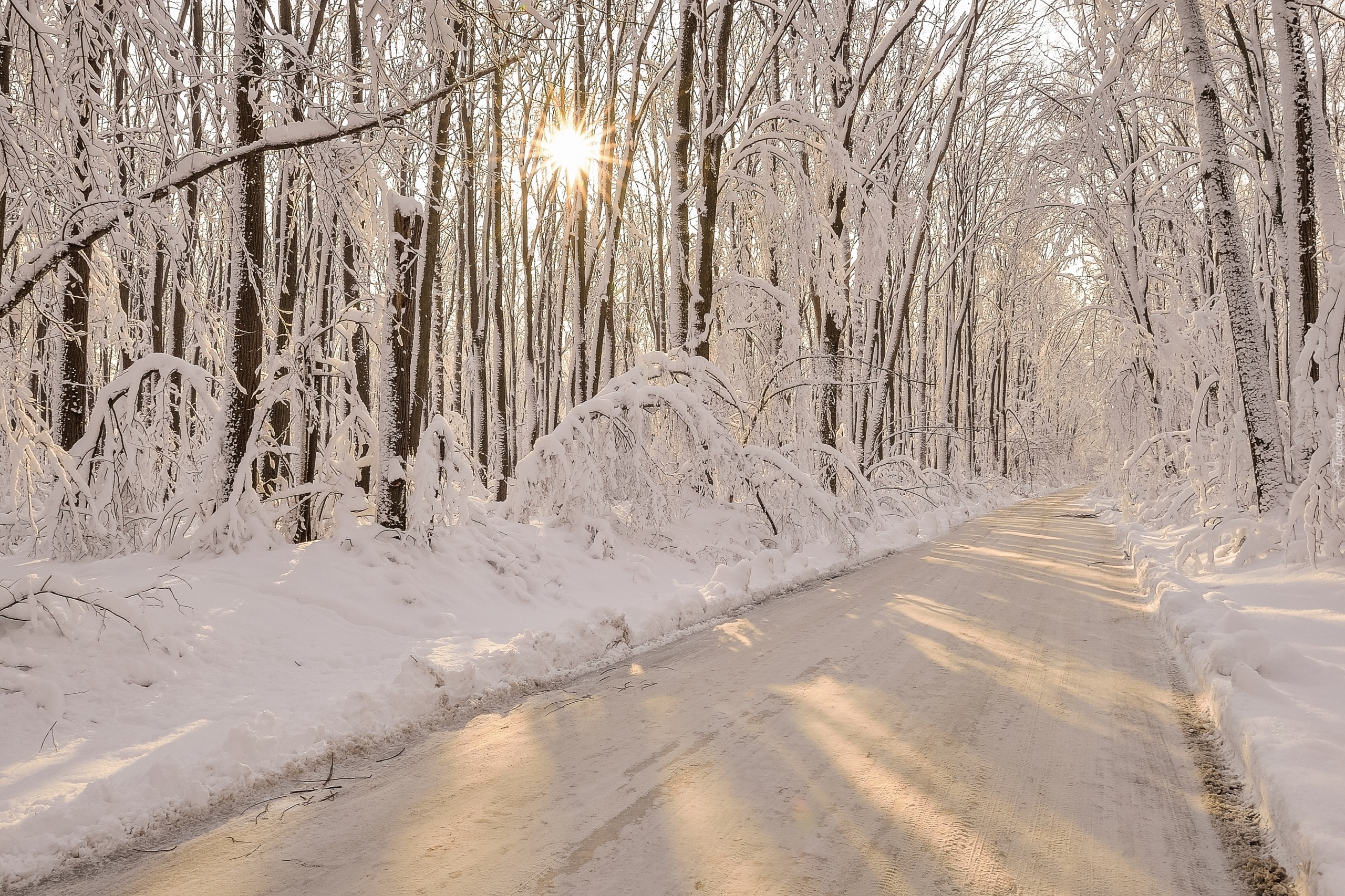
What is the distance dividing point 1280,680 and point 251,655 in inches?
248

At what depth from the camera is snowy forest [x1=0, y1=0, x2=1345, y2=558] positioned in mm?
5359

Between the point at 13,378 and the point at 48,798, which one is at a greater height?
the point at 13,378

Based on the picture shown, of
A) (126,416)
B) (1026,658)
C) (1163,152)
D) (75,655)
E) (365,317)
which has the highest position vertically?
(1163,152)

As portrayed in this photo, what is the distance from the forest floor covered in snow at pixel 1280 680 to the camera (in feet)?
9.27

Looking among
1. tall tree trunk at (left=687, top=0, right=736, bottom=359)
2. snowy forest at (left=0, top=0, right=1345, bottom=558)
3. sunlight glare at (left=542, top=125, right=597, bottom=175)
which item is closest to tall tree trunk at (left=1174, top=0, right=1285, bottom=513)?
snowy forest at (left=0, top=0, right=1345, bottom=558)

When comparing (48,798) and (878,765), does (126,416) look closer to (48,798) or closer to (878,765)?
(48,798)

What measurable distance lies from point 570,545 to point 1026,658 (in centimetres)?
538

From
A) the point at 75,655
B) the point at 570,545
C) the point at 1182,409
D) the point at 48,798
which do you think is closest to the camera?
the point at 48,798

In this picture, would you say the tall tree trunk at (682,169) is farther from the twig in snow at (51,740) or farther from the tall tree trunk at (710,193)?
the twig in snow at (51,740)

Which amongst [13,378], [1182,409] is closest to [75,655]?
[13,378]

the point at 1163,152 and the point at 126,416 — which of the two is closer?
the point at 126,416

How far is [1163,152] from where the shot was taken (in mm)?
21703

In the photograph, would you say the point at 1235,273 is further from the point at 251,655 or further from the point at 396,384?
the point at 251,655

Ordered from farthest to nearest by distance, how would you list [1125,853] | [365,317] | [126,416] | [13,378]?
[365,317] < [126,416] < [13,378] < [1125,853]
